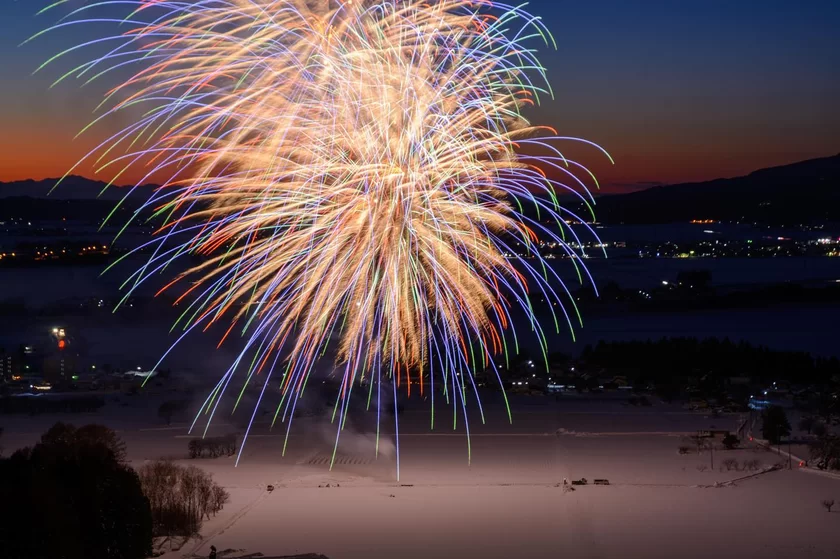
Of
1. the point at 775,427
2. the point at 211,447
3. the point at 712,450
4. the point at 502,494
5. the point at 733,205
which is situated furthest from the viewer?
the point at 733,205

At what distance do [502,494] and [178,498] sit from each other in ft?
18.5

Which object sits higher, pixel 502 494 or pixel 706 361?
pixel 706 361

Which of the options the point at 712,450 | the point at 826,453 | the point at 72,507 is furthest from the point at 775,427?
the point at 72,507

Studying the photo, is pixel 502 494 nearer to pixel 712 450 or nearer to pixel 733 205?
pixel 712 450

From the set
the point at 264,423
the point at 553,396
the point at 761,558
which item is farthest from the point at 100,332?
the point at 761,558

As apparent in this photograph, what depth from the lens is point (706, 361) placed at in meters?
31.7

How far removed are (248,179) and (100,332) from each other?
30.8 metres

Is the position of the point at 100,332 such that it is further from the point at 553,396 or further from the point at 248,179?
the point at 248,179

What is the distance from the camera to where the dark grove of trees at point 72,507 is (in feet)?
33.6

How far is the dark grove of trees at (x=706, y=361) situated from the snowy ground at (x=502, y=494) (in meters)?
5.49

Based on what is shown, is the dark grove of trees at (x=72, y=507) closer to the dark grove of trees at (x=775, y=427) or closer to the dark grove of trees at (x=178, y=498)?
the dark grove of trees at (x=178, y=498)

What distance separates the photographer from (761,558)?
1343 cm

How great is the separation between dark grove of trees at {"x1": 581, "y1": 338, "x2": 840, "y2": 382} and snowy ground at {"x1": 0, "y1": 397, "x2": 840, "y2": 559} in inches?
216

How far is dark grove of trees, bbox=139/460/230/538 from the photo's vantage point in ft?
48.9
